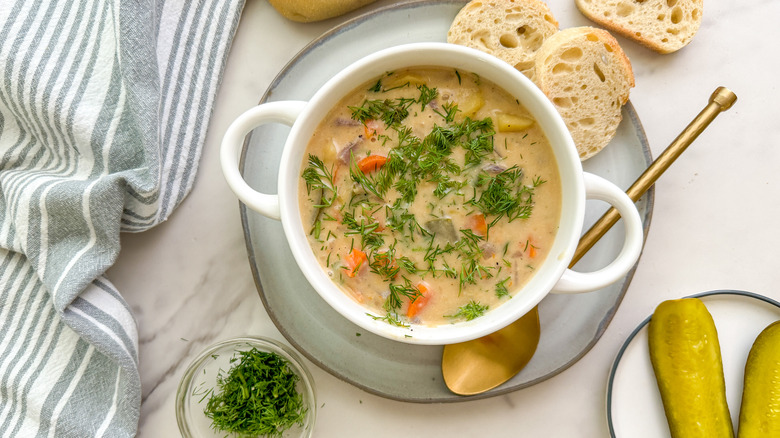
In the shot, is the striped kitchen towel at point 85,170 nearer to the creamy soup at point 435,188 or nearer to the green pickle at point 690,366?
the creamy soup at point 435,188

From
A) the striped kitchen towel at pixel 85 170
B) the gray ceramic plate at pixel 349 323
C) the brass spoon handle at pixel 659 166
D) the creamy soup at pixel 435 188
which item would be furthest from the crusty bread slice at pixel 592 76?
the striped kitchen towel at pixel 85 170

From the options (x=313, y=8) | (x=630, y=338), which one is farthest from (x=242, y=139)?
(x=630, y=338)

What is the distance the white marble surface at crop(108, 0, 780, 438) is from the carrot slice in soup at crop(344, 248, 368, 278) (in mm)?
535

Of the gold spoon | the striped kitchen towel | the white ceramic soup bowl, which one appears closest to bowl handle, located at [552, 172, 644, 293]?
the white ceramic soup bowl

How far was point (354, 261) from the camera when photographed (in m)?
1.83

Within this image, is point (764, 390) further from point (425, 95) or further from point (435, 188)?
point (425, 95)

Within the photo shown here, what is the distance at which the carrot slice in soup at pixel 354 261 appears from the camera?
71.6 inches

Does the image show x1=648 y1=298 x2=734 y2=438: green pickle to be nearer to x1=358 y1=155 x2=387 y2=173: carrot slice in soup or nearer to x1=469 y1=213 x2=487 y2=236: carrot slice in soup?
x1=469 y1=213 x2=487 y2=236: carrot slice in soup

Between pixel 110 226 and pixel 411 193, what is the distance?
40.0 inches

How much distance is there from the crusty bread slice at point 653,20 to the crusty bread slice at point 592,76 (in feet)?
0.48

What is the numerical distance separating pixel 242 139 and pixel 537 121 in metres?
0.84

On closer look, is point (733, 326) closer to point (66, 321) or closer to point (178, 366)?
point (178, 366)

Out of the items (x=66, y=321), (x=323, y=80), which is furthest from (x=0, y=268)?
(x=323, y=80)

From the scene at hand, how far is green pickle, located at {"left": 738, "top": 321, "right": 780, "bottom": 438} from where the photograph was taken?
2037 mm
